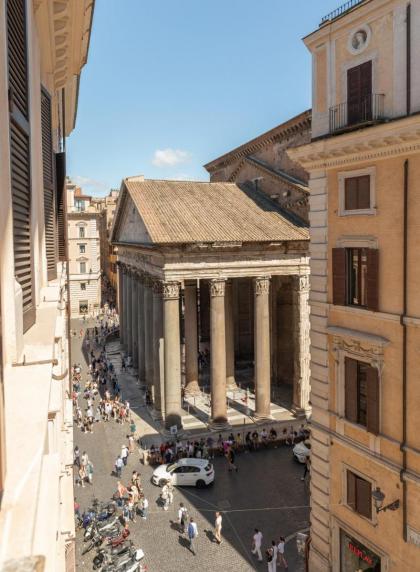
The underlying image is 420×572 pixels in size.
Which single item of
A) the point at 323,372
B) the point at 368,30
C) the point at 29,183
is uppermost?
the point at 368,30

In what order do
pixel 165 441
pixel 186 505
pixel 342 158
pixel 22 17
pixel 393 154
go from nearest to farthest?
pixel 22 17 → pixel 393 154 → pixel 342 158 → pixel 186 505 → pixel 165 441

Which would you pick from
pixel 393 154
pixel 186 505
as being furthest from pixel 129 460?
pixel 393 154

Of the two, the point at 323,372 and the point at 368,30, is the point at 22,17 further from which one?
→ the point at 323,372

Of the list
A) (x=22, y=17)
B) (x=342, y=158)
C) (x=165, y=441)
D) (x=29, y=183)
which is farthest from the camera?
(x=165, y=441)

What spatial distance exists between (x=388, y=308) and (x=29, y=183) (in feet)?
31.0

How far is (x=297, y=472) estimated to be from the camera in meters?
22.9

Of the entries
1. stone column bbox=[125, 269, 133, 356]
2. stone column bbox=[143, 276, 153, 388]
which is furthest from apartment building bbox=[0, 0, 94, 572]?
stone column bbox=[125, 269, 133, 356]

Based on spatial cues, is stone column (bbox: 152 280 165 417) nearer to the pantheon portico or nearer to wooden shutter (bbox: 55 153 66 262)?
the pantheon portico

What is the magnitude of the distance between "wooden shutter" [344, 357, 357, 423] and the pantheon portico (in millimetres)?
12906

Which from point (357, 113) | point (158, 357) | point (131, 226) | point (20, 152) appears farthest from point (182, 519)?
point (131, 226)

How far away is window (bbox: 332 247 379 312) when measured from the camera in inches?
513

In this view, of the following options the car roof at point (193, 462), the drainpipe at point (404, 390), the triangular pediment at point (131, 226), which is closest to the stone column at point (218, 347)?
the car roof at point (193, 462)

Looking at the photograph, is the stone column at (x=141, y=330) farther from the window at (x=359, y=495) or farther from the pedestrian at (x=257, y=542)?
the window at (x=359, y=495)

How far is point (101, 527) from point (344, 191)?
14613mm
